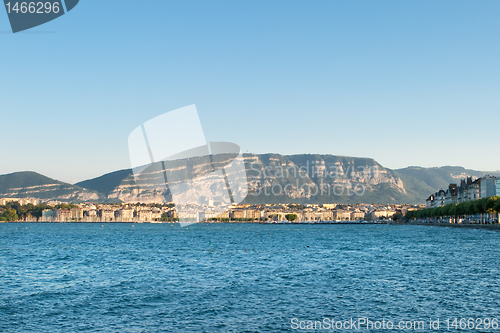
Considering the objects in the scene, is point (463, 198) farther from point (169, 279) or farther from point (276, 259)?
point (169, 279)

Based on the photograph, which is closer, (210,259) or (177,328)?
(177,328)

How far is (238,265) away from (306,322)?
57.4 ft

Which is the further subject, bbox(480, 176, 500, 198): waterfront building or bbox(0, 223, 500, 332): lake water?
bbox(480, 176, 500, 198): waterfront building

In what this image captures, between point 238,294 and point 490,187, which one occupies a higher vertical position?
point 490,187

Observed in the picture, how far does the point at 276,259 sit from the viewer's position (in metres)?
37.8

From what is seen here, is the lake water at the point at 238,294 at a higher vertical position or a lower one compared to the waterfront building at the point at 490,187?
lower

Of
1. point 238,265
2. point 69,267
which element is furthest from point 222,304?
point 69,267

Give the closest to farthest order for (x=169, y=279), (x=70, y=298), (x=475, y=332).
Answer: (x=475, y=332)
(x=70, y=298)
(x=169, y=279)

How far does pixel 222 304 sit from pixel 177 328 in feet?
12.7

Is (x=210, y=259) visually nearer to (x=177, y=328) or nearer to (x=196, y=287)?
(x=196, y=287)

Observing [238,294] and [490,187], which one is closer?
[238,294]

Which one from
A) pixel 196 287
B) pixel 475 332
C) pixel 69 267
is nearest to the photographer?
pixel 475 332

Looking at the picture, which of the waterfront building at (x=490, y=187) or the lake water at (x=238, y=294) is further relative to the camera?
the waterfront building at (x=490, y=187)

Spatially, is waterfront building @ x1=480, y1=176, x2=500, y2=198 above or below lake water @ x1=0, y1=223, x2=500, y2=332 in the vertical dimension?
above
